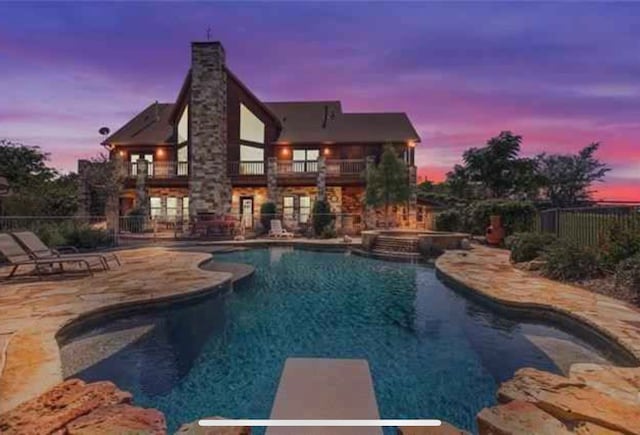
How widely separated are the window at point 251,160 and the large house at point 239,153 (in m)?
0.06

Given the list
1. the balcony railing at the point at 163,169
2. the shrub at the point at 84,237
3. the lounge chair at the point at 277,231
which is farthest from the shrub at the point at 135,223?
the lounge chair at the point at 277,231

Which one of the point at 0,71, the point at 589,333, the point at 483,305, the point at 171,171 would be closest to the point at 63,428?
the point at 589,333

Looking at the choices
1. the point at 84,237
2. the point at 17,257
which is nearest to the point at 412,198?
the point at 84,237

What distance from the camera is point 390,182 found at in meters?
20.3

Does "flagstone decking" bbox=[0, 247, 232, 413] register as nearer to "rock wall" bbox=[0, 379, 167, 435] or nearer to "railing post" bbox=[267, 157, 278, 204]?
"rock wall" bbox=[0, 379, 167, 435]

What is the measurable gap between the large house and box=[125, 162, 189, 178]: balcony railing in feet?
0.20

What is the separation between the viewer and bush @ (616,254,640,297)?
6551mm

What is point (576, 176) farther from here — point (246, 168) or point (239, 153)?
point (239, 153)

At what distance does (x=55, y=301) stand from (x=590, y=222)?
12.0m

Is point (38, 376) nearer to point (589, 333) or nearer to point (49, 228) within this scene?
point (589, 333)

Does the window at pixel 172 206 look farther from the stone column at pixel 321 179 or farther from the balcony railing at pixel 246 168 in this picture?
the stone column at pixel 321 179

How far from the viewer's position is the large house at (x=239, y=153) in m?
22.6

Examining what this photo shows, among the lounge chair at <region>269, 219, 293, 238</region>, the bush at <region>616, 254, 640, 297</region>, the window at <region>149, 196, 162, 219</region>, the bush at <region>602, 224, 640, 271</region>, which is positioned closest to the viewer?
the bush at <region>616, 254, 640, 297</region>

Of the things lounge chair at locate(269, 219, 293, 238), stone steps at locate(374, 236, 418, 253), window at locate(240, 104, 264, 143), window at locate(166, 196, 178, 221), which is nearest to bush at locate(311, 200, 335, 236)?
lounge chair at locate(269, 219, 293, 238)
